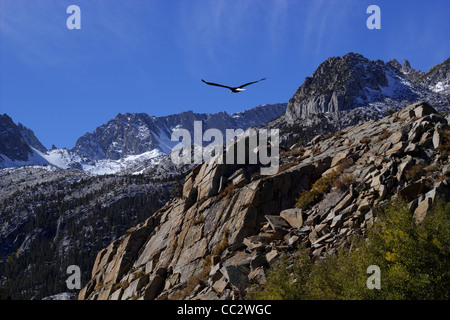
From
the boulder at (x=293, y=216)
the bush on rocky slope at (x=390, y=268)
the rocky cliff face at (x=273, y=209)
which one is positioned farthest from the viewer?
the boulder at (x=293, y=216)

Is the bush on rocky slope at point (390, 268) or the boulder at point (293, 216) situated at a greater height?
the boulder at point (293, 216)

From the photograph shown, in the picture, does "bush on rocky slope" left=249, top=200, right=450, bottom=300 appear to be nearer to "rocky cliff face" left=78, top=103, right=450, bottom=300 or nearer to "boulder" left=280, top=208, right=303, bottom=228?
"rocky cliff face" left=78, top=103, right=450, bottom=300

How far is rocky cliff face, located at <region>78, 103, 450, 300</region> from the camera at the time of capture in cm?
2820

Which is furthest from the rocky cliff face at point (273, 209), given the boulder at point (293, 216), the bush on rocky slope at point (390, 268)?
the bush on rocky slope at point (390, 268)

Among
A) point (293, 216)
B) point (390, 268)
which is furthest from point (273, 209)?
point (390, 268)

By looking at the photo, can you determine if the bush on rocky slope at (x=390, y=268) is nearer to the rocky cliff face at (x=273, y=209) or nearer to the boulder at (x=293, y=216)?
the rocky cliff face at (x=273, y=209)

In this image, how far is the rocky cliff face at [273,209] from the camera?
28.2 m

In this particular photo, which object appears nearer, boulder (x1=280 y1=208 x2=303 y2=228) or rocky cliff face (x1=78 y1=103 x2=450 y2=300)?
rocky cliff face (x1=78 y1=103 x2=450 y2=300)

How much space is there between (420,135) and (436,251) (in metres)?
14.2

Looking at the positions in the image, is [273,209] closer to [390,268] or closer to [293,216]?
[293,216]

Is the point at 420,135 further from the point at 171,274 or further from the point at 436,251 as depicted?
the point at 171,274

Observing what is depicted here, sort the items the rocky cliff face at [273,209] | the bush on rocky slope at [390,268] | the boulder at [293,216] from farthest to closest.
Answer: the boulder at [293,216] < the rocky cliff face at [273,209] < the bush on rocky slope at [390,268]

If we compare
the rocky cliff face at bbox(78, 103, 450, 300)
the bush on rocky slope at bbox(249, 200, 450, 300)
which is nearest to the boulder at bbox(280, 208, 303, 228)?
the rocky cliff face at bbox(78, 103, 450, 300)
